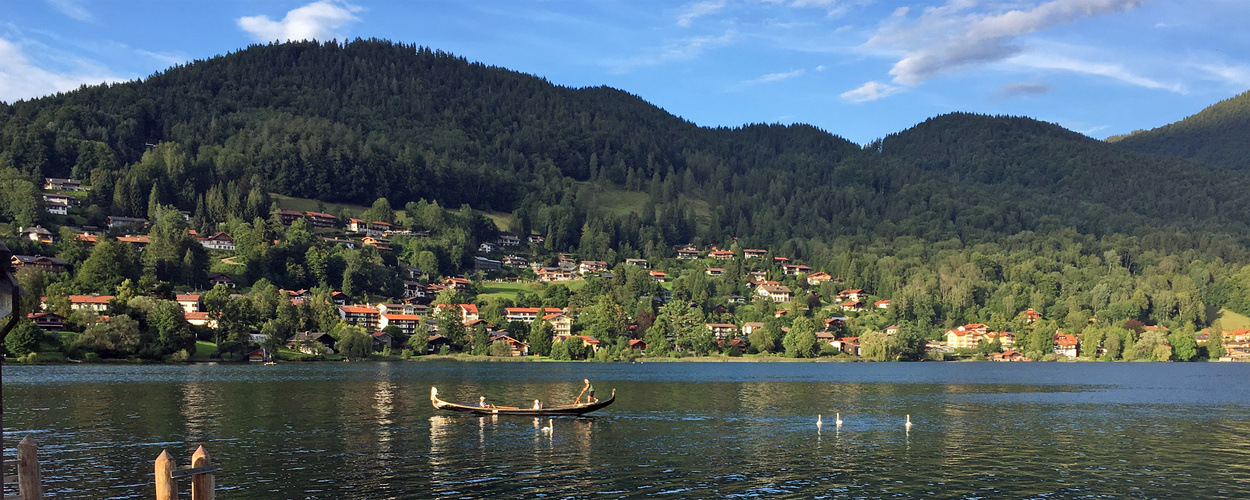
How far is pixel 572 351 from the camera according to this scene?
19600cm

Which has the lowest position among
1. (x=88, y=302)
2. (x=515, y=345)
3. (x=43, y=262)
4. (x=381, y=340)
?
(x=515, y=345)

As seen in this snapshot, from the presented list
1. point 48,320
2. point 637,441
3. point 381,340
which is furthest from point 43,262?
point 637,441

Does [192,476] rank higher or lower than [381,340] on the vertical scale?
higher

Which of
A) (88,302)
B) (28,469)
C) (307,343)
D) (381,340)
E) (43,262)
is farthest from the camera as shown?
(381,340)

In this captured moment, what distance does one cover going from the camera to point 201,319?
169625 mm

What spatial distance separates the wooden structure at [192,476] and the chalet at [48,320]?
14319cm

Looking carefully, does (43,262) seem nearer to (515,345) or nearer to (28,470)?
(515,345)

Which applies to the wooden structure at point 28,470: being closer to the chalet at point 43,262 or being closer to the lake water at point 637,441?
the lake water at point 637,441

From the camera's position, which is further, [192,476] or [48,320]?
[48,320]

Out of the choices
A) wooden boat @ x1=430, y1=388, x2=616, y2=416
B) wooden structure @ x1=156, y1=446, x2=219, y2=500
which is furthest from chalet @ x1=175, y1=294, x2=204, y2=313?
wooden structure @ x1=156, y1=446, x2=219, y2=500

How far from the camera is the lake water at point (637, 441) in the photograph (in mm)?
43188

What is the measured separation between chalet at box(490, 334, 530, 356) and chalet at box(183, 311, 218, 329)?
Result: 5188 cm

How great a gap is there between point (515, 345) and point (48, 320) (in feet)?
270

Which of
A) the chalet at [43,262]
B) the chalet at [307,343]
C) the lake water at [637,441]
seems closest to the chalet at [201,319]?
the chalet at [307,343]
